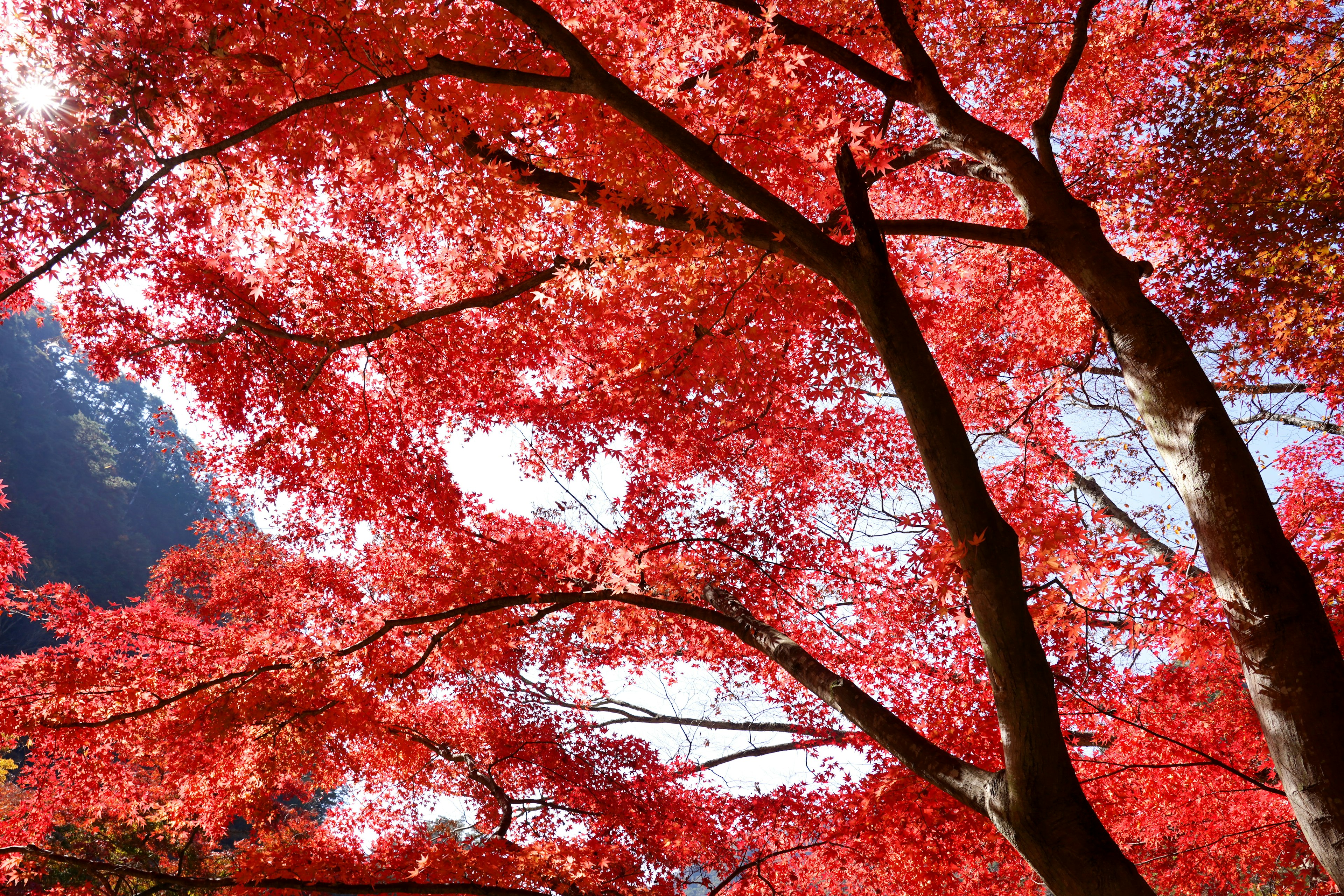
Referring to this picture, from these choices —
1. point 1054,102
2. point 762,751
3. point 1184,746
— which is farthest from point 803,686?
point 762,751

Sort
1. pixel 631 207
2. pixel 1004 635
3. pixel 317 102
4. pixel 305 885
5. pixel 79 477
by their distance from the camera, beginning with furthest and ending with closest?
pixel 79 477 → pixel 305 885 → pixel 631 207 → pixel 317 102 → pixel 1004 635

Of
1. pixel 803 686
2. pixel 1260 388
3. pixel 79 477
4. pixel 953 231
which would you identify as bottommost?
pixel 803 686

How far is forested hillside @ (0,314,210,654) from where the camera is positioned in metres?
30.4

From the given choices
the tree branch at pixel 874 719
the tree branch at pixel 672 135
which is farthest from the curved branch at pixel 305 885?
the tree branch at pixel 672 135

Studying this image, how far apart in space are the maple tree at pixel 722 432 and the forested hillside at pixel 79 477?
25143mm

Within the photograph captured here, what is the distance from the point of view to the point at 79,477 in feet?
110

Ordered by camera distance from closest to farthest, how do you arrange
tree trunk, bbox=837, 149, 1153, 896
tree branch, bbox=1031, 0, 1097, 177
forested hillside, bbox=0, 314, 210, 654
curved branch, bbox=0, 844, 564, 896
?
tree trunk, bbox=837, 149, 1153, 896 → curved branch, bbox=0, 844, 564, 896 → tree branch, bbox=1031, 0, 1097, 177 → forested hillside, bbox=0, 314, 210, 654

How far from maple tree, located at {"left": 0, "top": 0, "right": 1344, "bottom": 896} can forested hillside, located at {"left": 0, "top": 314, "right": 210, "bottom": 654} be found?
25.1 metres

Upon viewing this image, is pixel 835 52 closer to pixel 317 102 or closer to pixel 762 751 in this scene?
pixel 317 102

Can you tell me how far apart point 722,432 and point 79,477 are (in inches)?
1505

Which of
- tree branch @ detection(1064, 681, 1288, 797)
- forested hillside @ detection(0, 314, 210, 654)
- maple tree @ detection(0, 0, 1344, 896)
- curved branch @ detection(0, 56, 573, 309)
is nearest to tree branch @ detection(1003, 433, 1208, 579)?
maple tree @ detection(0, 0, 1344, 896)

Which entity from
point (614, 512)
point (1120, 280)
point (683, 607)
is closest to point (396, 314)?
point (683, 607)

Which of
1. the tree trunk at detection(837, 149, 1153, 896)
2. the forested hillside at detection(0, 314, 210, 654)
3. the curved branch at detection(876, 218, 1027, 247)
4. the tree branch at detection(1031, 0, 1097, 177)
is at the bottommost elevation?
the tree trunk at detection(837, 149, 1153, 896)

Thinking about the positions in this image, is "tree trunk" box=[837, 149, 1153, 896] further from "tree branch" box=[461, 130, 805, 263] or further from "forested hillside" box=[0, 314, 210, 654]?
"forested hillside" box=[0, 314, 210, 654]
